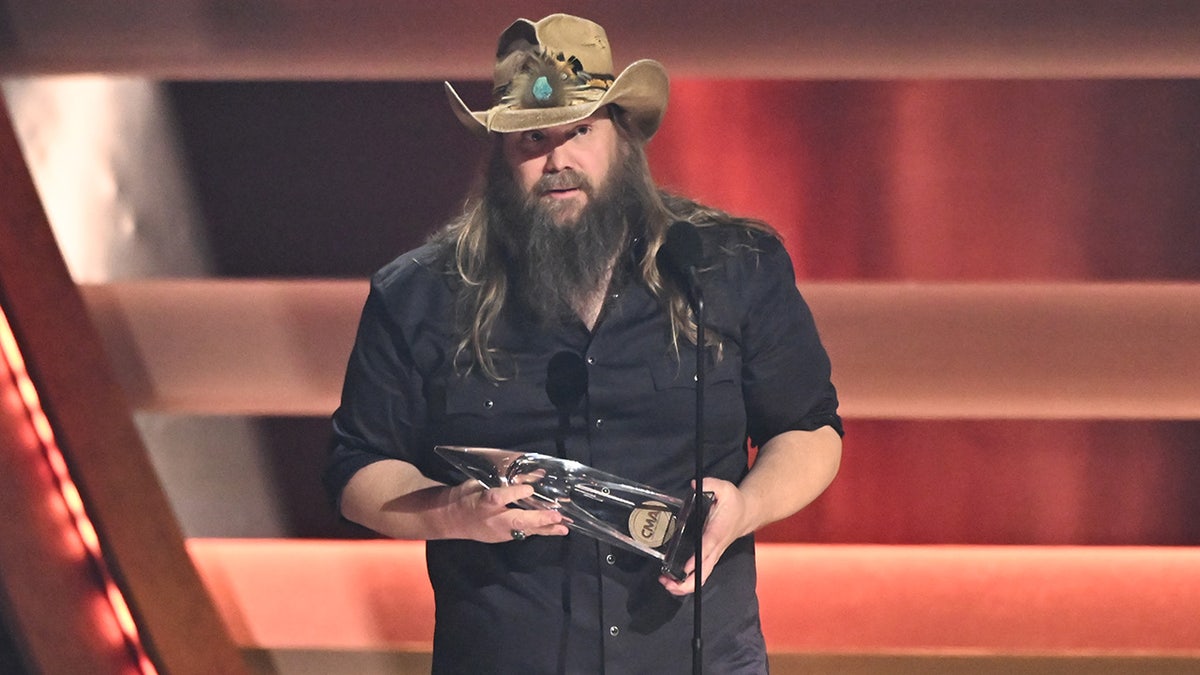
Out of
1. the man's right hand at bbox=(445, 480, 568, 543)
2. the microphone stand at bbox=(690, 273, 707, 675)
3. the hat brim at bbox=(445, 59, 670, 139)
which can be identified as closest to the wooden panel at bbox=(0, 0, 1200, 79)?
the hat brim at bbox=(445, 59, 670, 139)

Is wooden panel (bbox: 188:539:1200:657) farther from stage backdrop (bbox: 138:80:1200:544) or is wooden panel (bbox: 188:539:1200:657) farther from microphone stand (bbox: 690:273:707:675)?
microphone stand (bbox: 690:273:707:675)

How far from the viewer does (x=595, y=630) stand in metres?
1.75

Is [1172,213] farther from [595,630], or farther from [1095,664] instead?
[595,630]

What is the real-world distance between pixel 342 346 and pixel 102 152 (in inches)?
27.2

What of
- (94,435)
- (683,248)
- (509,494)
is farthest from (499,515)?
(94,435)

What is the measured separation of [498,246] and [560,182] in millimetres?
166

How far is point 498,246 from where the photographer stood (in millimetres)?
1883

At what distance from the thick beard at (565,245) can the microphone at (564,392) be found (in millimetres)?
87

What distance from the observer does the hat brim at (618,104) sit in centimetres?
173

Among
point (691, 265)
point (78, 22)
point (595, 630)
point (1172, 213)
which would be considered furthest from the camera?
point (78, 22)

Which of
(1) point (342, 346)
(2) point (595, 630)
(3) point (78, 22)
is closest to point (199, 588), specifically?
(1) point (342, 346)

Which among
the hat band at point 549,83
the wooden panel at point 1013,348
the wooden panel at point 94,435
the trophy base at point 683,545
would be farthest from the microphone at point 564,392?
the wooden panel at point 94,435

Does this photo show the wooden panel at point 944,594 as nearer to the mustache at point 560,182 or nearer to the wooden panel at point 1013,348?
the wooden panel at point 1013,348

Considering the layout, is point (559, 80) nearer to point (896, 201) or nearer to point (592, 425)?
point (592, 425)
